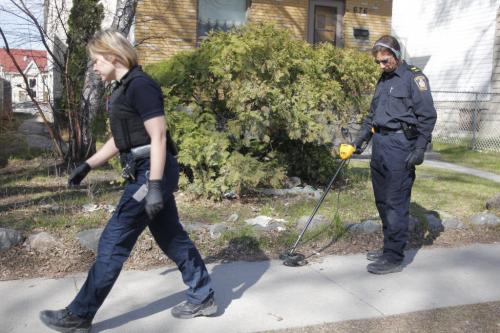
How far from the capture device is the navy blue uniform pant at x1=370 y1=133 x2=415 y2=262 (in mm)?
4855

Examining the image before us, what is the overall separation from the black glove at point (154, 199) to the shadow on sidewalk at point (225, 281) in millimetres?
940

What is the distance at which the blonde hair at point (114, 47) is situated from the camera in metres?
3.49

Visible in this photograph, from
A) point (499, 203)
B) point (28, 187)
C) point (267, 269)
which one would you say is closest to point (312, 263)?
point (267, 269)

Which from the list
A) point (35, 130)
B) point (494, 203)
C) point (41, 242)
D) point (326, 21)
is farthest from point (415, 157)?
point (35, 130)

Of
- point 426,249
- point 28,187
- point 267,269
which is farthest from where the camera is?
point 28,187

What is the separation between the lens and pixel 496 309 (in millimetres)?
4250

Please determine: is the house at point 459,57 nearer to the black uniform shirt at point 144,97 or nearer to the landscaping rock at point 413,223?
the landscaping rock at point 413,223

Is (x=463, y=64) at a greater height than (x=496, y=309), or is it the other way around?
(x=463, y=64)

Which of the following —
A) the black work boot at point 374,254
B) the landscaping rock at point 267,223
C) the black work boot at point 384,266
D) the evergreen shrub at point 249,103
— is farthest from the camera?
the evergreen shrub at point 249,103

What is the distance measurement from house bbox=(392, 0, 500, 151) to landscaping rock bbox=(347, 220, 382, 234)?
10585 millimetres

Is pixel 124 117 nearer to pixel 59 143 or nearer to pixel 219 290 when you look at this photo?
pixel 219 290

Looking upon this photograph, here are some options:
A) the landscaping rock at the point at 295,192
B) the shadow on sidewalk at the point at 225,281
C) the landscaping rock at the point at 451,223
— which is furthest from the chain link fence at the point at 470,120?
the shadow on sidewalk at the point at 225,281

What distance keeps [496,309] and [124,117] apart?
299cm

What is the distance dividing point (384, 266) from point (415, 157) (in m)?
0.99
